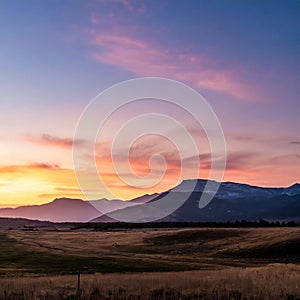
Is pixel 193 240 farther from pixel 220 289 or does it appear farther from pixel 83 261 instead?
pixel 220 289

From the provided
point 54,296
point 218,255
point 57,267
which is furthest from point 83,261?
point 54,296

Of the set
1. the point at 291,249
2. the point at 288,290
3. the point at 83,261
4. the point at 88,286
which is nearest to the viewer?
the point at 288,290

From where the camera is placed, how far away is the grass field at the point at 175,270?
29.0m

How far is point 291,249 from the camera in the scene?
8838 cm

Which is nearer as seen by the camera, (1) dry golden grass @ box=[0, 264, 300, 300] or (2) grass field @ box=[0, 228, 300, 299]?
(1) dry golden grass @ box=[0, 264, 300, 300]

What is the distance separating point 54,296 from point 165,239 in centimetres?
10095

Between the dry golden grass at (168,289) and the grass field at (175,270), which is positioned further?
the grass field at (175,270)

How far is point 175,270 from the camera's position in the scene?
54.3 m

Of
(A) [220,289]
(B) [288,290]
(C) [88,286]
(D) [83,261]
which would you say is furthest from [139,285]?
(D) [83,261]

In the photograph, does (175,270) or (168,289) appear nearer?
(168,289)

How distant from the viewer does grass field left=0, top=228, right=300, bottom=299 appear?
28984 millimetres

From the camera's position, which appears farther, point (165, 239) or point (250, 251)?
point (165, 239)

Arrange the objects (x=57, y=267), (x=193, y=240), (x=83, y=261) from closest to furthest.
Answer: (x=57, y=267) < (x=83, y=261) < (x=193, y=240)

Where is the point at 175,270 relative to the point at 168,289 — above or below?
below
